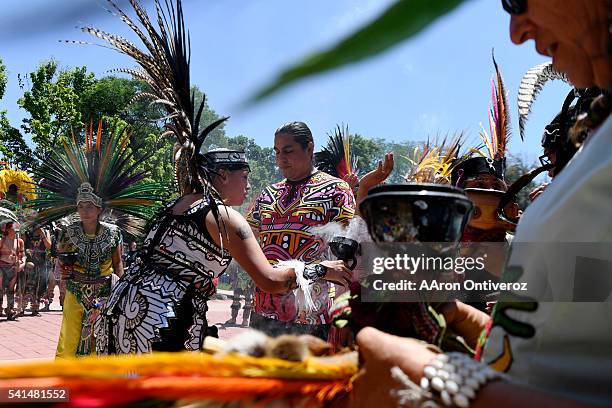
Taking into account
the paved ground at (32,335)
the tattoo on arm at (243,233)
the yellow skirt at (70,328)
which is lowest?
the paved ground at (32,335)

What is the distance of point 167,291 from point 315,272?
0.79 m

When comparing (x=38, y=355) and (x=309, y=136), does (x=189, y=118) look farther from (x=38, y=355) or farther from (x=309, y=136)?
(x=38, y=355)

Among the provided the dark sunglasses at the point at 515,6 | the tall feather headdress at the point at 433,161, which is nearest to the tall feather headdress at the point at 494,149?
the tall feather headdress at the point at 433,161

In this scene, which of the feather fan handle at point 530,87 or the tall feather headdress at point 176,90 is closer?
the tall feather headdress at point 176,90

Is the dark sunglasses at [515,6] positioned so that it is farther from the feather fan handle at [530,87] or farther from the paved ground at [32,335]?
the paved ground at [32,335]

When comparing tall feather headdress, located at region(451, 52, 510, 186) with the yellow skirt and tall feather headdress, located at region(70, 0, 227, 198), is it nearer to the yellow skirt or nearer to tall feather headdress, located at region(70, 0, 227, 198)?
tall feather headdress, located at region(70, 0, 227, 198)

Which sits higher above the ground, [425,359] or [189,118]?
[189,118]

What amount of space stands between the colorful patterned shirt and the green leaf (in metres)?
3.16

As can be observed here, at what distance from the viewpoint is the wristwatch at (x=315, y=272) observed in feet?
9.34

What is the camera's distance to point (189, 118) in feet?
9.81

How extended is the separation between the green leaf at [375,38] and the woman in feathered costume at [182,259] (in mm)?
2273

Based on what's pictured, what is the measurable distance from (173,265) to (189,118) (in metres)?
0.80

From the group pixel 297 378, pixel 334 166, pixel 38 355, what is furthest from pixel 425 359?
pixel 38 355

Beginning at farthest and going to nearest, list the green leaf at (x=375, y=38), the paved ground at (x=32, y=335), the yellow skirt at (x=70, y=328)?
the paved ground at (x=32, y=335)
the yellow skirt at (x=70, y=328)
the green leaf at (x=375, y=38)
